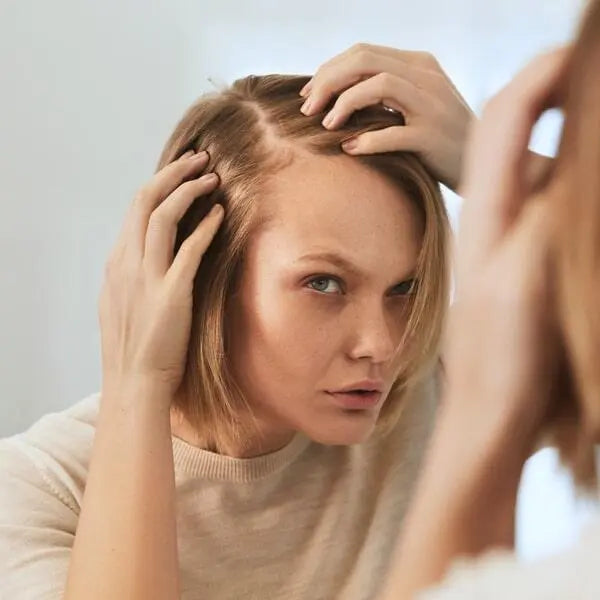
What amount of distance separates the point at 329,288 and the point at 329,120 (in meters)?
0.12

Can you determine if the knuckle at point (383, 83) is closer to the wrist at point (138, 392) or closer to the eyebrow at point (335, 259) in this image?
the eyebrow at point (335, 259)

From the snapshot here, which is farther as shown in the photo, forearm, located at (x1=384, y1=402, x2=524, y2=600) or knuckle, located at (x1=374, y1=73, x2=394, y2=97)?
knuckle, located at (x1=374, y1=73, x2=394, y2=97)

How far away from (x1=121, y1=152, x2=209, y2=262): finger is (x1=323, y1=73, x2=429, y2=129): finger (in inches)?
4.3

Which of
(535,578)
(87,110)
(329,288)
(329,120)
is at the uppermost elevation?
(87,110)

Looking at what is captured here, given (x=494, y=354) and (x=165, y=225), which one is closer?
(x=494, y=354)

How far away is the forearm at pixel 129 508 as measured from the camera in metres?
0.64

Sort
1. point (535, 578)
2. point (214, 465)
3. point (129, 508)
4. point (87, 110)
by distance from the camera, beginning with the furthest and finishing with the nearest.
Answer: point (87, 110), point (214, 465), point (129, 508), point (535, 578)

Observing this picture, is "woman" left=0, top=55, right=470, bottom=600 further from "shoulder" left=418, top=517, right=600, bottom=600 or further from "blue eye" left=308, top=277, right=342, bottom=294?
"shoulder" left=418, top=517, right=600, bottom=600

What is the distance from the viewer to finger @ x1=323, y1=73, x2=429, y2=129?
678mm

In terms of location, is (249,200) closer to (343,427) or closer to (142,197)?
(142,197)

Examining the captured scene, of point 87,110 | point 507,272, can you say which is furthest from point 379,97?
point 87,110

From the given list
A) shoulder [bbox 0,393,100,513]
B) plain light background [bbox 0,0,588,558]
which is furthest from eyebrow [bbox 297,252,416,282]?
plain light background [bbox 0,0,588,558]

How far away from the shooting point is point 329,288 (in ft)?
2.25

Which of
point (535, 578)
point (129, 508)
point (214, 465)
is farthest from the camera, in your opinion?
point (214, 465)
